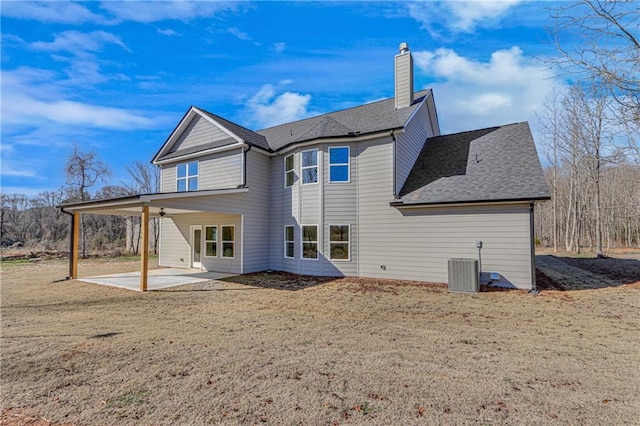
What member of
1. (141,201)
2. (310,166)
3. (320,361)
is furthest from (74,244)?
(320,361)

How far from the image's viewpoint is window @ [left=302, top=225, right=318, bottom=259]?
39.7 feet

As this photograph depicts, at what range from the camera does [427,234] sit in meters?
10.5

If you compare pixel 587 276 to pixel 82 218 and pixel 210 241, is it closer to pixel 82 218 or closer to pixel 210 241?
pixel 210 241

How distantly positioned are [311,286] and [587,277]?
10.9 m

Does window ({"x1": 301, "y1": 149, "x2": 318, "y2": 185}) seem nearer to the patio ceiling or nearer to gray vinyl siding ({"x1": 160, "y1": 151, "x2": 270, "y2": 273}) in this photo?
gray vinyl siding ({"x1": 160, "y1": 151, "x2": 270, "y2": 273})

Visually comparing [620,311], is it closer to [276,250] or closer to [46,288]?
[276,250]

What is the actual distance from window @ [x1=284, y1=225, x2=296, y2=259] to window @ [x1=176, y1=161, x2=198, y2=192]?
16.3ft

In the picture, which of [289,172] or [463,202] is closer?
[463,202]

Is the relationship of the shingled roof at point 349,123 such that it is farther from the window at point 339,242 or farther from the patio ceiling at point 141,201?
the patio ceiling at point 141,201

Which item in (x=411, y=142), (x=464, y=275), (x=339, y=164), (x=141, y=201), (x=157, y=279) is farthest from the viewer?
(x=411, y=142)

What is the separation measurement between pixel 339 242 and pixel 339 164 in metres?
3.14

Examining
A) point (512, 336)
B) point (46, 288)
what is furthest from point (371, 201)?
point (46, 288)

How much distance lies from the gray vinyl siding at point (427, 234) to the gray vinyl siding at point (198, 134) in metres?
6.90

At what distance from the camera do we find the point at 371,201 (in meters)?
11.5
